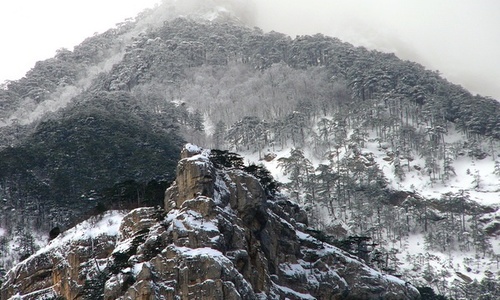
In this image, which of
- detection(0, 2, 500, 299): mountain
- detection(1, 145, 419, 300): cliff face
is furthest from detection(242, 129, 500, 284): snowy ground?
detection(1, 145, 419, 300): cliff face

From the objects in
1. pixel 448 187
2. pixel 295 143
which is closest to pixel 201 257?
pixel 448 187

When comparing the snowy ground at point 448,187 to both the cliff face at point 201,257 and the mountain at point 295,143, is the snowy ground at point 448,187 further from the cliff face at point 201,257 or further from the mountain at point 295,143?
the cliff face at point 201,257

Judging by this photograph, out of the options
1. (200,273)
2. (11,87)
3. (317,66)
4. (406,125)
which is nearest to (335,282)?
(200,273)

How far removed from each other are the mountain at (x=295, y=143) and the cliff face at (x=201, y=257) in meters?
9.11

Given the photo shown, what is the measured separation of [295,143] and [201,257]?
8500 cm

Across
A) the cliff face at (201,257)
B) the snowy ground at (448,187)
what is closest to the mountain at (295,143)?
the snowy ground at (448,187)

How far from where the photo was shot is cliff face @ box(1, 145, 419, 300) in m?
56.5

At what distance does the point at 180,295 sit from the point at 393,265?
54038 millimetres

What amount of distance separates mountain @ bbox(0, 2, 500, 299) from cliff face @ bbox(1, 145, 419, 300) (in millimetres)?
9106

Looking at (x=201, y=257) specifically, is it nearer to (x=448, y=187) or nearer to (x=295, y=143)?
(x=448, y=187)

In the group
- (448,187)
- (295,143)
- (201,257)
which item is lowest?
(448,187)

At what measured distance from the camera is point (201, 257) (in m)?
56.6

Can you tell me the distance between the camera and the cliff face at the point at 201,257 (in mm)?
56500

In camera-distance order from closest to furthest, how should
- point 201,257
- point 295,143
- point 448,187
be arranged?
point 201,257 < point 448,187 < point 295,143
